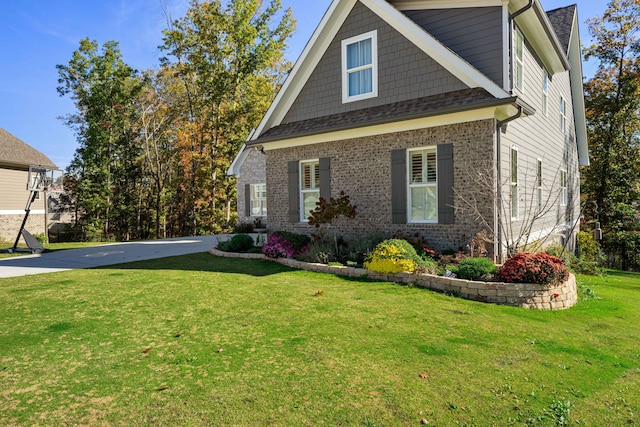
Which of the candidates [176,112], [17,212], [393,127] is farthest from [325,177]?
[176,112]

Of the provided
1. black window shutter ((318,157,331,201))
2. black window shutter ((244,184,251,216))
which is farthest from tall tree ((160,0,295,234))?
black window shutter ((318,157,331,201))

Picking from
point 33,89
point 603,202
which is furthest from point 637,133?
point 33,89

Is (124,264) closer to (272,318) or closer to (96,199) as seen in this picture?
(272,318)

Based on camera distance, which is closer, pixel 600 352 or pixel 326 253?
pixel 600 352

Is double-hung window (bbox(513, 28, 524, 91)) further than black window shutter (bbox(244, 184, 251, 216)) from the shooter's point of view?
No

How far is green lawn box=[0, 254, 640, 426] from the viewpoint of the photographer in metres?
3.25

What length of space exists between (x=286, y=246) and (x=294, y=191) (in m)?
2.23

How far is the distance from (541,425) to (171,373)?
3.37 m

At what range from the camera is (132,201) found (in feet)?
98.2

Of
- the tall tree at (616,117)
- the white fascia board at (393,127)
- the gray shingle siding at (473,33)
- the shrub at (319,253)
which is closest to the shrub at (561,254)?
the white fascia board at (393,127)

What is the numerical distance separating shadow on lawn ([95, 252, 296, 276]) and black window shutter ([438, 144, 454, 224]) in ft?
12.9

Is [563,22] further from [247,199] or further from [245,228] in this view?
[245,228]

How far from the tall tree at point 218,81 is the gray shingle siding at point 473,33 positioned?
17605 millimetres

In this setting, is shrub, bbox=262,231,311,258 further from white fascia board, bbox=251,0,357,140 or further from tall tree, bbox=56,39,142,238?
tall tree, bbox=56,39,142,238
